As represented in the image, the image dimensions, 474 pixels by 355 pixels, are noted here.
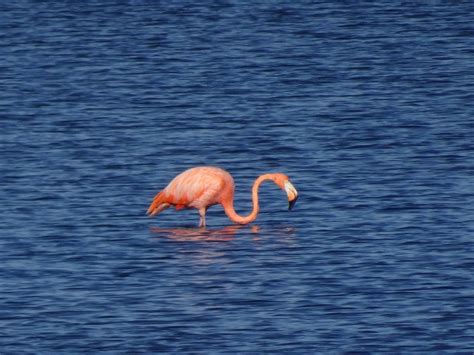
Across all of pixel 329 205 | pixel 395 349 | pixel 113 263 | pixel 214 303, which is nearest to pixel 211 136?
pixel 329 205

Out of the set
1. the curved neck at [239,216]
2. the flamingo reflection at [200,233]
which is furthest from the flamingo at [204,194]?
the flamingo reflection at [200,233]

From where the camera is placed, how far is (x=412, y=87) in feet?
118

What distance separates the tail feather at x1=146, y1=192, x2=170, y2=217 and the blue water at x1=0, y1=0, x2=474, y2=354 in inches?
8.7

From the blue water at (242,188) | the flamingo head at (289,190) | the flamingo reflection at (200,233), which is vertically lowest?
the flamingo reflection at (200,233)

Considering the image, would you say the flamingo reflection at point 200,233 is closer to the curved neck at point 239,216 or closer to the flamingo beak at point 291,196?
the curved neck at point 239,216

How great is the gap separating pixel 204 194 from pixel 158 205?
0.59 metres

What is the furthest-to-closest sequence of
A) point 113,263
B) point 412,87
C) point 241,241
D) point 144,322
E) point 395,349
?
1. point 412,87
2. point 241,241
3. point 113,263
4. point 144,322
5. point 395,349

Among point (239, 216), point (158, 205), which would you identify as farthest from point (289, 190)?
point (158, 205)

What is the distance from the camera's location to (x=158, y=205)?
23.4 m

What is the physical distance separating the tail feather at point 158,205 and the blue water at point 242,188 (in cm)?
22

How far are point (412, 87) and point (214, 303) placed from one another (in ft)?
57.5

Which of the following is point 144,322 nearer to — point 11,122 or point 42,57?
point 11,122

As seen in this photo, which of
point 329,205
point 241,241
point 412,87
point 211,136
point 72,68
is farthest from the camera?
point 72,68

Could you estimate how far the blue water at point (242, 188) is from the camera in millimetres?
18141
